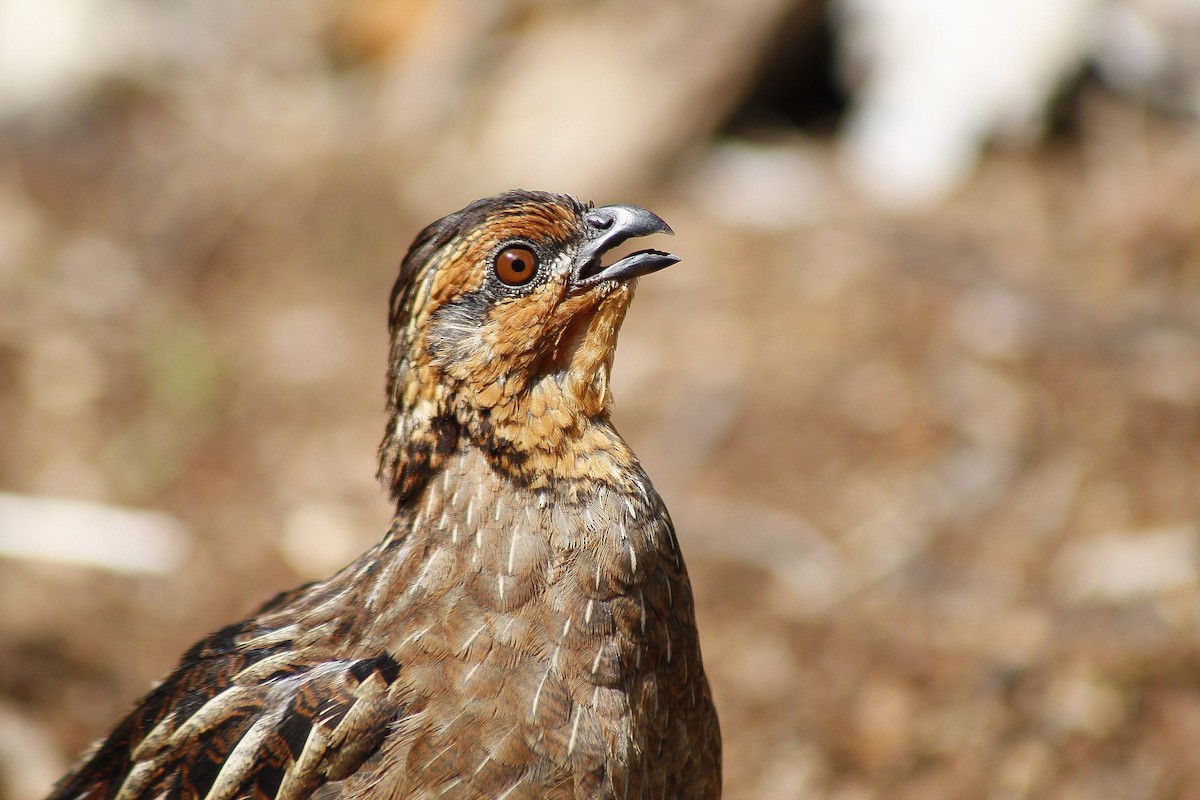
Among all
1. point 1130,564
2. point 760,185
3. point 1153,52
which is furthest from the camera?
point 760,185

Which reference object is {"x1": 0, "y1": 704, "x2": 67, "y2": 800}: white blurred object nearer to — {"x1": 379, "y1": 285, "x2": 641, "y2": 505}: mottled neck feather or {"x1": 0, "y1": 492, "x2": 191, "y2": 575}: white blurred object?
{"x1": 0, "y1": 492, "x2": 191, "y2": 575}: white blurred object

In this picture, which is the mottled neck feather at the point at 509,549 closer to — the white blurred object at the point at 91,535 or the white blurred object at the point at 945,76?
the white blurred object at the point at 91,535

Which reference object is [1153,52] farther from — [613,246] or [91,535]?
[91,535]

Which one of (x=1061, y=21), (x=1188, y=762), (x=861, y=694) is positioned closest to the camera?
(x=1188, y=762)

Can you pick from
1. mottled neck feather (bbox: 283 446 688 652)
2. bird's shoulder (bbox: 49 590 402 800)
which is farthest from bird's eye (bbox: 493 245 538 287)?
bird's shoulder (bbox: 49 590 402 800)

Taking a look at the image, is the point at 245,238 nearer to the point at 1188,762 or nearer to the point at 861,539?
the point at 861,539

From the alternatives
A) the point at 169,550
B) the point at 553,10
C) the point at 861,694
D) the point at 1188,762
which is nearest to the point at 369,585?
the point at 861,694

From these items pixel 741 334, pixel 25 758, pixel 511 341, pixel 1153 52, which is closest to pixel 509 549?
pixel 511 341
